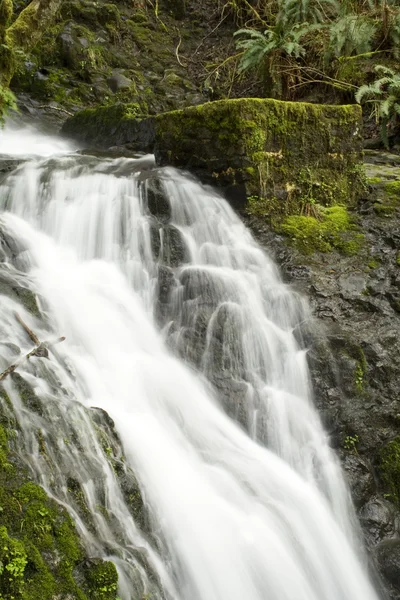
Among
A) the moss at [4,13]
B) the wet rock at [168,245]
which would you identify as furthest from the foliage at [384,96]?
the moss at [4,13]

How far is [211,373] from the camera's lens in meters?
5.26

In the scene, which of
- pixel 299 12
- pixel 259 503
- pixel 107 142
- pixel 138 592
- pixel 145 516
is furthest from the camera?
pixel 299 12

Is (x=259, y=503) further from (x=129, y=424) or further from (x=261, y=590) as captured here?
A: (x=129, y=424)

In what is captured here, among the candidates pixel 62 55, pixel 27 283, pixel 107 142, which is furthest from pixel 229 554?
pixel 62 55

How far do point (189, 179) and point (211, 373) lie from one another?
10.0ft

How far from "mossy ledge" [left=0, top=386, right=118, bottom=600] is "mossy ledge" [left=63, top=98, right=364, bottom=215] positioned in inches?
191

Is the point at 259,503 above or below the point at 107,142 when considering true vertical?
below

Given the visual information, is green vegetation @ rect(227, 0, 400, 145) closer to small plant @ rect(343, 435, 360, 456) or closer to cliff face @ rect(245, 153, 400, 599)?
cliff face @ rect(245, 153, 400, 599)

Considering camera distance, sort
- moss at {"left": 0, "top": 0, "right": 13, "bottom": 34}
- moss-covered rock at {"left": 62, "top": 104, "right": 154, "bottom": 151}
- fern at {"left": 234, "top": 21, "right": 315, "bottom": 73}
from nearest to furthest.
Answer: moss at {"left": 0, "top": 0, "right": 13, "bottom": 34} → moss-covered rock at {"left": 62, "top": 104, "right": 154, "bottom": 151} → fern at {"left": 234, "top": 21, "right": 315, "bottom": 73}

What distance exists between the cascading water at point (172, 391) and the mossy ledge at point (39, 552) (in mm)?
124

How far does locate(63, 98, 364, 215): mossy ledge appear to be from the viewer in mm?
6902

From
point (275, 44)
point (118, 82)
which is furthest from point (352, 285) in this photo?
point (118, 82)

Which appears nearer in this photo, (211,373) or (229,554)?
(229,554)

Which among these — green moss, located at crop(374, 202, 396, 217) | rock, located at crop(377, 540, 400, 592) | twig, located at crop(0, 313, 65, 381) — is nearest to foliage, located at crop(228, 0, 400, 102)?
green moss, located at crop(374, 202, 396, 217)
